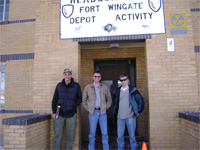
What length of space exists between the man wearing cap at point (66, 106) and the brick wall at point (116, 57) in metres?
1.79

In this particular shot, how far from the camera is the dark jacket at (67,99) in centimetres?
380

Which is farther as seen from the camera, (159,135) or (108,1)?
(108,1)

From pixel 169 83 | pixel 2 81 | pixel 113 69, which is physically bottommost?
pixel 169 83

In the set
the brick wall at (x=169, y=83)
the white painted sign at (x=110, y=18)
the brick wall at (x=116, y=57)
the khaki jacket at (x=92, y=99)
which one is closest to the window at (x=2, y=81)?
the brick wall at (x=116, y=57)

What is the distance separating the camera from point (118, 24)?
14.0 ft

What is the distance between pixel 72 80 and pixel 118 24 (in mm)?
1825

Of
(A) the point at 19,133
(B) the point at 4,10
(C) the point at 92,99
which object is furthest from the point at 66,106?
(B) the point at 4,10

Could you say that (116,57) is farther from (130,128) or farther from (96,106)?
(130,128)

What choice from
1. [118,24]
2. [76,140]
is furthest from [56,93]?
[118,24]

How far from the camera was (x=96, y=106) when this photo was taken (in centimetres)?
388

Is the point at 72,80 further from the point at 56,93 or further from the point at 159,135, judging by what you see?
the point at 159,135

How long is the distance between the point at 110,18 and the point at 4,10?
15.8 ft

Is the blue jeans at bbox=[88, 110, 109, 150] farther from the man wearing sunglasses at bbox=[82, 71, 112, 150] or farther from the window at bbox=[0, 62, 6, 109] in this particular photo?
the window at bbox=[0, 62, 6, 109]

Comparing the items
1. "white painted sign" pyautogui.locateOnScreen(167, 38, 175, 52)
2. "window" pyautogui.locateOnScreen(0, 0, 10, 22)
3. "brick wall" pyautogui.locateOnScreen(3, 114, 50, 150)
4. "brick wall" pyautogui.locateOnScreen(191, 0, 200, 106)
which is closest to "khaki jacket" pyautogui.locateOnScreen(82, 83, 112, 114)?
"brick wall" pyautogui.locateOnScreen(3, 114, 50, 150)
